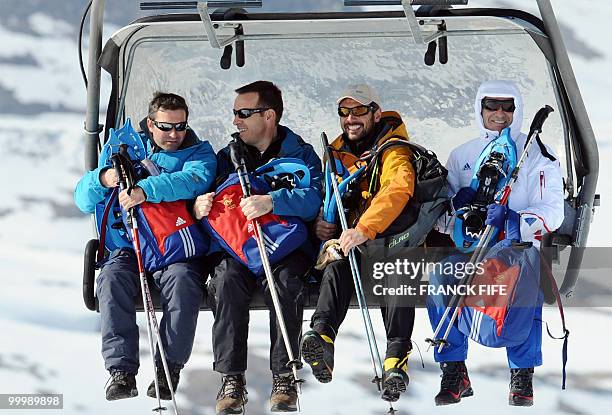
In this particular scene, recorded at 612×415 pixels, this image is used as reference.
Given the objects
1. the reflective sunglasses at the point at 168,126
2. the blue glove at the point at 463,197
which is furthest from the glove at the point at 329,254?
the reflective sunglasses at the point at 168,126

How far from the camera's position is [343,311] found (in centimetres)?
684

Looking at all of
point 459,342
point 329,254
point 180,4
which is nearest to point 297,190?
point 329,254

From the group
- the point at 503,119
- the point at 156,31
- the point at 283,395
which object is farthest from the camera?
the point at 156,31

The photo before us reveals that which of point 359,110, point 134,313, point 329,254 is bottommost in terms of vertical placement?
point 134,313

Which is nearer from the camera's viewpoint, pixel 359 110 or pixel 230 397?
pixel 230 397

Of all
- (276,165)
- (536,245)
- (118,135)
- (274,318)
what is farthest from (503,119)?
(118,135)

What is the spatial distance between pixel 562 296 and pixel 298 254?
181 cm

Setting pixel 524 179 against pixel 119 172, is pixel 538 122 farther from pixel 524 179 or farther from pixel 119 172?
pixel 119 172

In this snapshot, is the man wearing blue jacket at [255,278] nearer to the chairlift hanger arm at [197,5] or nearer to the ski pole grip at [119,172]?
the ski pole grip at [119,172]

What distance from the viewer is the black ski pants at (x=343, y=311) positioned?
6.71 m

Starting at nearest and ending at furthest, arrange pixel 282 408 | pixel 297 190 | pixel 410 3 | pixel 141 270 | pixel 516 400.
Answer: pixel 282 408 < pixel 516 400 < pixel 141 270 < pixel 297 190 < pixel 410 3

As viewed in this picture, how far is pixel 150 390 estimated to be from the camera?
23.1 ft

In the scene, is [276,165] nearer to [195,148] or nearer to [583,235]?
[195,148]

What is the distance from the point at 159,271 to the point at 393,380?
5.26 ft
